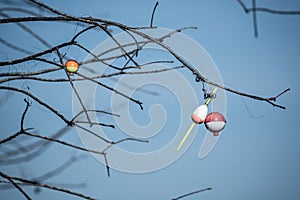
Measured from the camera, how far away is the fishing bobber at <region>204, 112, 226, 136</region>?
1.31 metres

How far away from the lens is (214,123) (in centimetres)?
133

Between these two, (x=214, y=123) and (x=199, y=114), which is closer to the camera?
Answer: (x=199, y=114)

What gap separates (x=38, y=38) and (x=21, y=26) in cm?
3

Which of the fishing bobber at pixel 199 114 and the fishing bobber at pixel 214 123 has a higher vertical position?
the fishing bobber at pixel 214 123

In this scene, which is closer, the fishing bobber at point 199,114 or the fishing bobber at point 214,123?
the fishing bobber at point 199,114

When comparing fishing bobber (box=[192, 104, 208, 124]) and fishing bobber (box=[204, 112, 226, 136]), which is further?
fishing bobber (box=[204, 112, 226, 136])

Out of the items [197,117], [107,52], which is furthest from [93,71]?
[197,117]

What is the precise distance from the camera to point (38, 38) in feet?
1.71

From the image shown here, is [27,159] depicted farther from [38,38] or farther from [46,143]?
[38,38]

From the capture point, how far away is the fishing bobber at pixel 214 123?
131 cm

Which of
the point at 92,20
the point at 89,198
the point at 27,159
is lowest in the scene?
the point at 89,198

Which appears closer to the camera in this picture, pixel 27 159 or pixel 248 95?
pixel 248 95

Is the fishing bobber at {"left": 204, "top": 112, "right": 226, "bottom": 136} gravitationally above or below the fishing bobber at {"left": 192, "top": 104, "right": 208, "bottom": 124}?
above

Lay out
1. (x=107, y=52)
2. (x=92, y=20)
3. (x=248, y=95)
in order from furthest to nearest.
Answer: (x=107, y=52) < (x=92, y=20) < (x=248, y=95)
